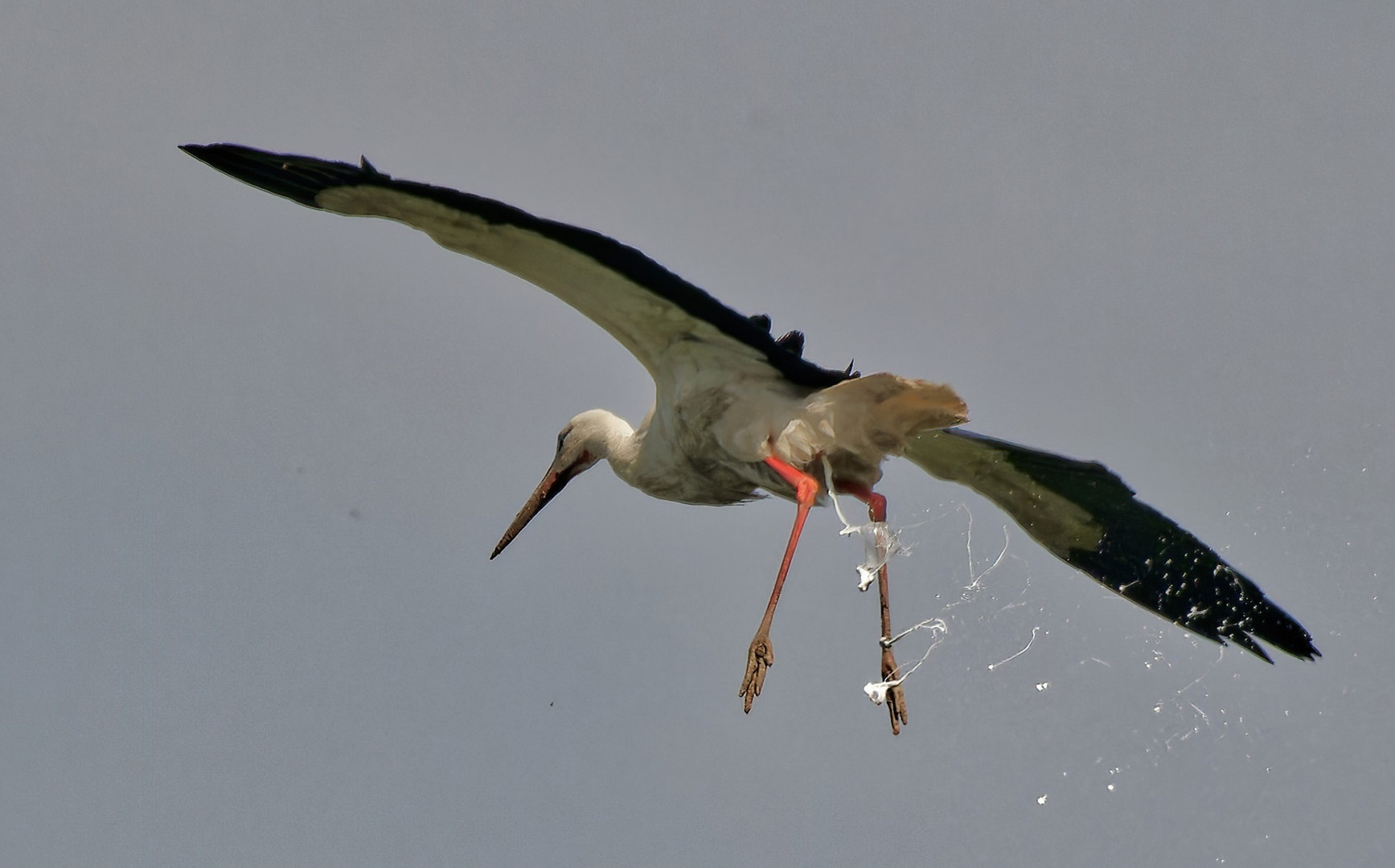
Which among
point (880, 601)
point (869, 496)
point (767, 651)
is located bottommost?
point (767, 651)

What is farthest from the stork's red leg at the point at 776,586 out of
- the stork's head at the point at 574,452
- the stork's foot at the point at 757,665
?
the stork's head at the point at 574,452

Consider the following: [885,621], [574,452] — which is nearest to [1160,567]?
[885,621]

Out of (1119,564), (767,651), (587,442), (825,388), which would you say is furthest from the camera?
(587,442)

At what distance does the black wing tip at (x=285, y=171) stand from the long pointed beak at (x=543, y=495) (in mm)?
2544

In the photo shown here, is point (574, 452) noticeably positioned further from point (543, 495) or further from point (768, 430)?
point (768, 430)

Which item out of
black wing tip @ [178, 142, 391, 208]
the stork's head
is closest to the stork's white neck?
the stork's head

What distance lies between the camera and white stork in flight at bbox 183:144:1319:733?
6785mm

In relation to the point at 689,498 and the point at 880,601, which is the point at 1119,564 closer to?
the point at 880,601

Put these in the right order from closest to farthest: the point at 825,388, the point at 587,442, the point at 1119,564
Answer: the point at 825,388
the point at 1119,564
the point at 587,442

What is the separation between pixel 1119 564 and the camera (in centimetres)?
795

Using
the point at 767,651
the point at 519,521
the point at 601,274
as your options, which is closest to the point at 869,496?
the point at 767,651

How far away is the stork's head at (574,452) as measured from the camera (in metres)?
8.66

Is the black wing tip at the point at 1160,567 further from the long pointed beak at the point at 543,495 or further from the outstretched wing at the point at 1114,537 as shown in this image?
the long pointed beak at the point at 543,495

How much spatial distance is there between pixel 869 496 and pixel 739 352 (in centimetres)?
85
